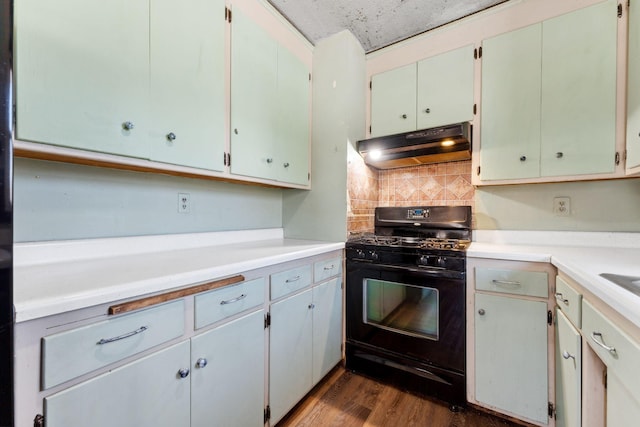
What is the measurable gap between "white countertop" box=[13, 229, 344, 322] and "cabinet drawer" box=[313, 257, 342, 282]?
0.33ft

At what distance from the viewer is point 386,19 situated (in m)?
1.84

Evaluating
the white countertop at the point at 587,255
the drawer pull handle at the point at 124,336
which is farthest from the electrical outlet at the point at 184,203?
the white countertop at the point at 587,255

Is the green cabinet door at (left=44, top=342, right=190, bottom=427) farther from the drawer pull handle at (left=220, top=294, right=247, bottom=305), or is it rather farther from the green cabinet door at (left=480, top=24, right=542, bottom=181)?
the green cabinet door at (left=480, top=24, right=542, bottom=181)

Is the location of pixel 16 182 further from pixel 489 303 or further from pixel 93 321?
pixel 489 303

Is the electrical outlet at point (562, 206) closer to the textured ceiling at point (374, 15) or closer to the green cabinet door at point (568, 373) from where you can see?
the green cabinet door at point (568, 373)

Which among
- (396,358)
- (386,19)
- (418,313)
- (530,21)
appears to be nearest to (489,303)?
(418,313)

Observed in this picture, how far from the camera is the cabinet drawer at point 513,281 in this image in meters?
1.33

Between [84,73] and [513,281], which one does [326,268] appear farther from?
[84,73]

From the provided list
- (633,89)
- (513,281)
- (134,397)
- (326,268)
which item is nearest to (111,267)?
(134,397)

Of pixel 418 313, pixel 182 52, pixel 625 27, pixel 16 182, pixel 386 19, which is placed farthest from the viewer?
pixel 386 19

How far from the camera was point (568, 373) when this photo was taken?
1.09 meters

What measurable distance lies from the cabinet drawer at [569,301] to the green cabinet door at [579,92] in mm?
771

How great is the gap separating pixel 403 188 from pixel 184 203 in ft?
5.73

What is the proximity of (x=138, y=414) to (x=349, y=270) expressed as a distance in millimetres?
1321
